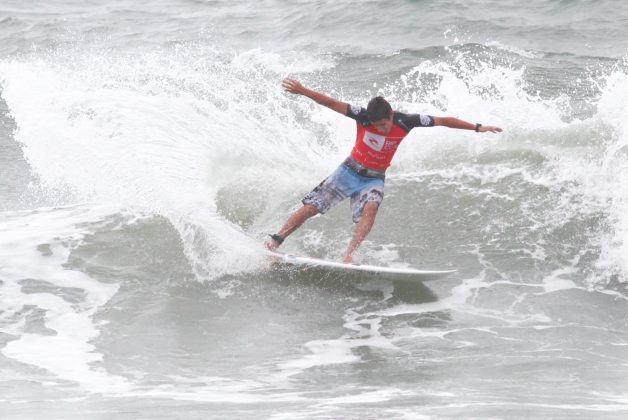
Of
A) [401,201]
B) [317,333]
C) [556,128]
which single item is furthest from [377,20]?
[317,333]

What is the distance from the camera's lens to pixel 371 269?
27.0ft

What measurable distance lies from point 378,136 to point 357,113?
0.32 m

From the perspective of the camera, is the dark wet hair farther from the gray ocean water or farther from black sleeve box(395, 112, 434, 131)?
the gray ocean water

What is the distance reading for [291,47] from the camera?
18.8 m

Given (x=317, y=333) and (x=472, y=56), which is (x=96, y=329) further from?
(x=472, y=56)

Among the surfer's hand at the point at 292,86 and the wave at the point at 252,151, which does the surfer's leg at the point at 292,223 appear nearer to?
the wave at the point at 252,151

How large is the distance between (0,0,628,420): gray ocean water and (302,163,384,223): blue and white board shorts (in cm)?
69

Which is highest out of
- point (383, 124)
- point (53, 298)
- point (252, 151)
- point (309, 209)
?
point (383, 124)

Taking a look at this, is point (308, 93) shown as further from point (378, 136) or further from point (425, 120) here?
point (425, 120)

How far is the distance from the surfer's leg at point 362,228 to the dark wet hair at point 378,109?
85 centimetres

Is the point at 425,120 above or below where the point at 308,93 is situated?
below

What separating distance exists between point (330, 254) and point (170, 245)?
170 cm

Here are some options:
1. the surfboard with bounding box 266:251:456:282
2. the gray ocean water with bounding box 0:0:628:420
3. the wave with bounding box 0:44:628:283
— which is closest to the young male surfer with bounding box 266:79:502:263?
the surfboard with bounding box 266:251:456:282

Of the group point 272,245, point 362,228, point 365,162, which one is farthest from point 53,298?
point 365,162
